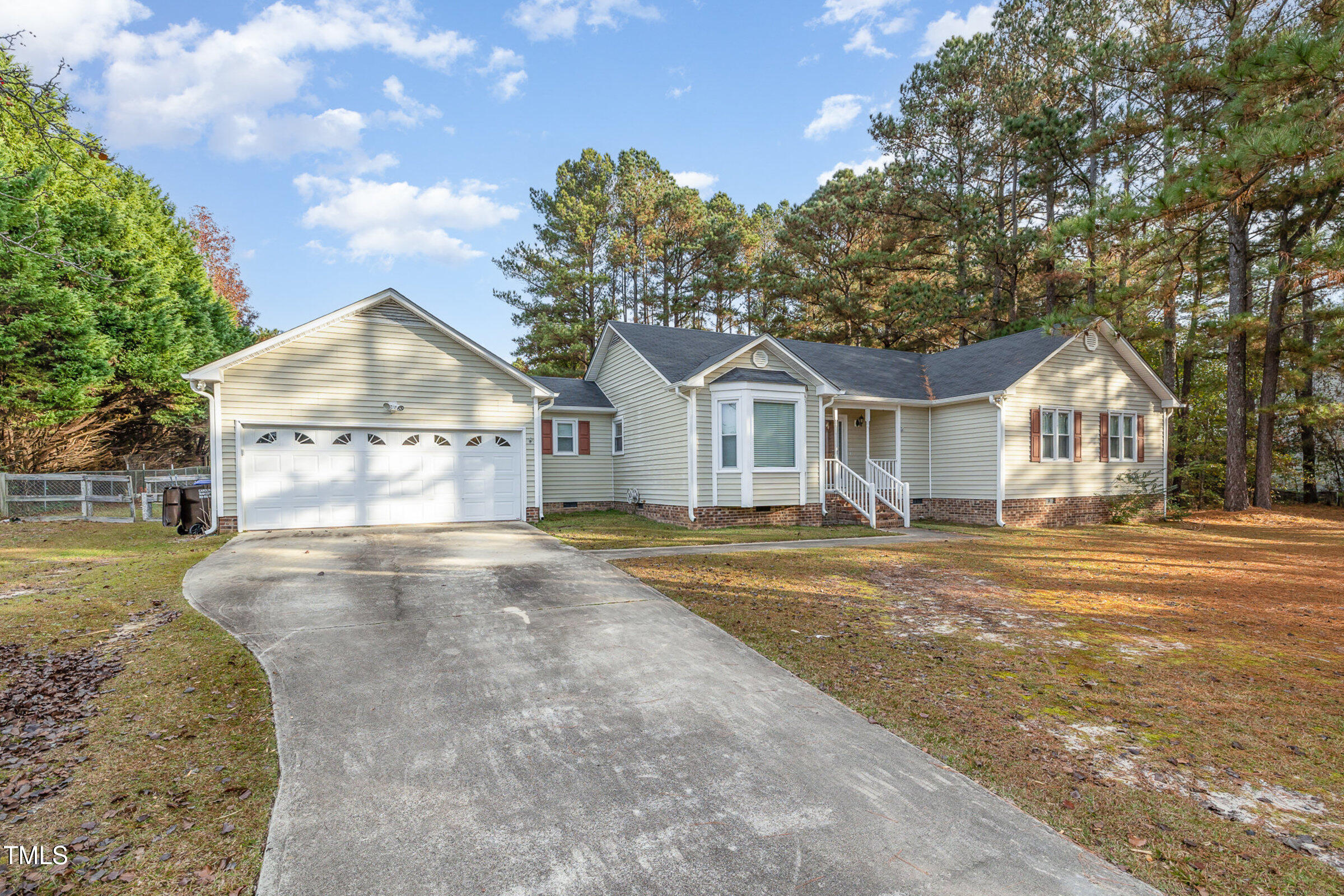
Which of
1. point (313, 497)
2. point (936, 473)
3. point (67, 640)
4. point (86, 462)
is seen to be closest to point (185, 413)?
point (86, 462)

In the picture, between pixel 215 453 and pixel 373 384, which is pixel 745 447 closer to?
pixel 373 384

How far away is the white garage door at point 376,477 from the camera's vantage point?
12.4 metres

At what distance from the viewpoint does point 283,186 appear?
79.2 ft

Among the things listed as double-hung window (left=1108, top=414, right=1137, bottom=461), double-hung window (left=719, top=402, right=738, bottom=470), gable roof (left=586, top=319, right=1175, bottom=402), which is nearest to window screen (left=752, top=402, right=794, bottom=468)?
double-hung window (left=719, top=402, right=738, bottom=470)

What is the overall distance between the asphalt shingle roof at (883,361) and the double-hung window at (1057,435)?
1.61 meters

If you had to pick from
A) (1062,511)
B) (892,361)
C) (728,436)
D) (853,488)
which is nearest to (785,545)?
(728,436)

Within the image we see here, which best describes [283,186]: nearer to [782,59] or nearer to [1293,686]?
[782,59]

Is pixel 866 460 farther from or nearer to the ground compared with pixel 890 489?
farther from the ground

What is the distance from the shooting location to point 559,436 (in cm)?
1766

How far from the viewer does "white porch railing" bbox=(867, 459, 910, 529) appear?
1548 centimetres

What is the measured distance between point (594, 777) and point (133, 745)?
→ 2720mm

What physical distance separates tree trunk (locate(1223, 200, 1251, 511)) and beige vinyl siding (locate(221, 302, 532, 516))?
19710 mm

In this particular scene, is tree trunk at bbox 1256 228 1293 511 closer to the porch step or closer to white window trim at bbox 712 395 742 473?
the porch step

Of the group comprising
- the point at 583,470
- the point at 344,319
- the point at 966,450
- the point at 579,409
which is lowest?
the point at 583,470
